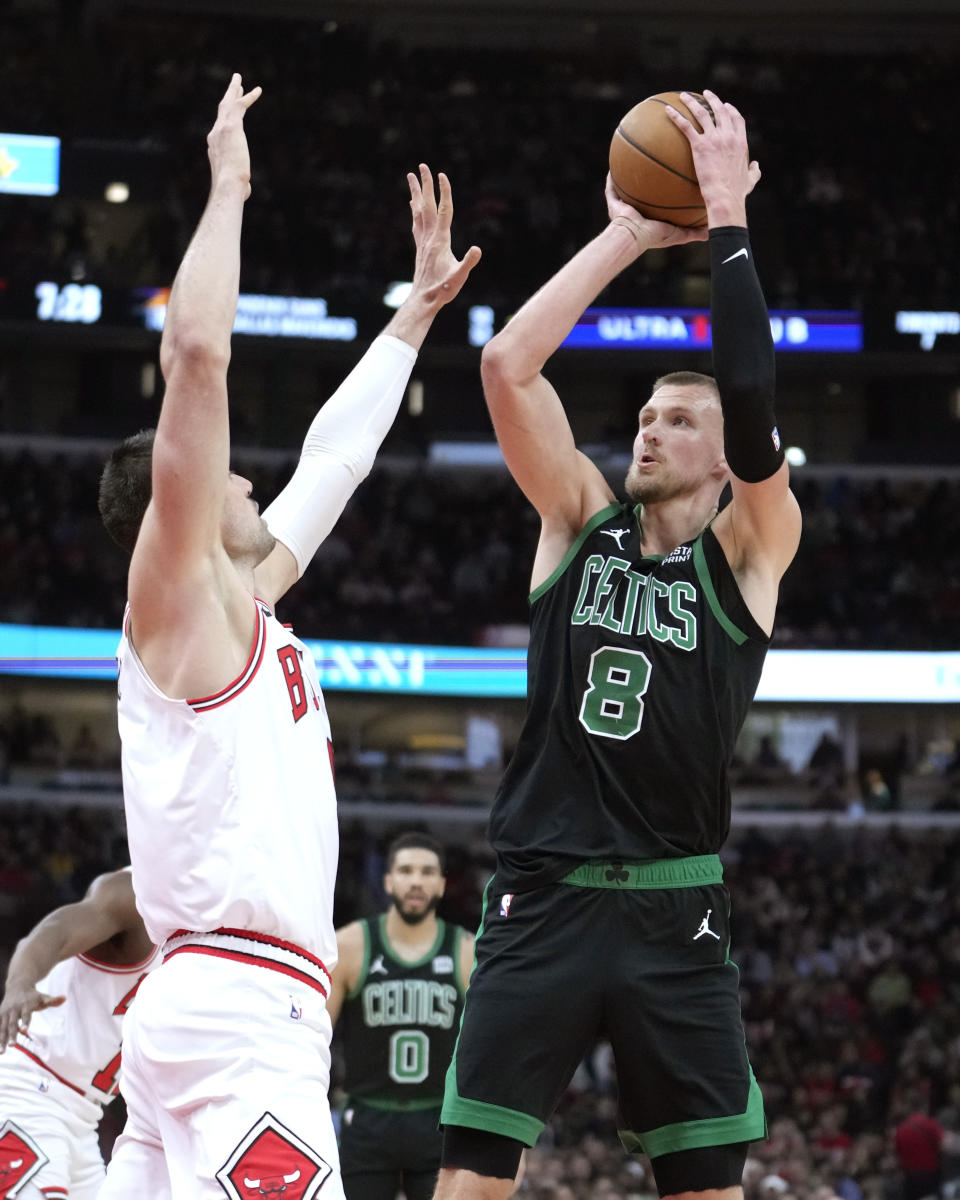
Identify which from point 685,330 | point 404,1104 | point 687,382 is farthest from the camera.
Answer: point 685,330

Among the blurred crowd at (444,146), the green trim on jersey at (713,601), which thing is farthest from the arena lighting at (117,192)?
the green trim on jersey at (713,601)

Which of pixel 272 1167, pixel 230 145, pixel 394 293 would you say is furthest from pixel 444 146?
pixel 272 1167

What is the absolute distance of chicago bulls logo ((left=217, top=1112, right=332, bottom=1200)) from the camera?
10.2 ft

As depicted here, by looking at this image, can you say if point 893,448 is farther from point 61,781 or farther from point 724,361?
point 724,361

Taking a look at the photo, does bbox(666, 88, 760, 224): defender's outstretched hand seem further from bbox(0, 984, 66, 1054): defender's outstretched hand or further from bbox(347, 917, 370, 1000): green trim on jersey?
bbox(347, 917, 370, 1000): green trim on jersey

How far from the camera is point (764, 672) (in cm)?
2130

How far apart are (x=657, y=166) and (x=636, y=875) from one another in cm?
Result: 189

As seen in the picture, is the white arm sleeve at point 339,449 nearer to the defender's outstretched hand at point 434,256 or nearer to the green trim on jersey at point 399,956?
the defender's outstretched hand at point 434,256

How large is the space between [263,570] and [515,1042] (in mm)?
1422

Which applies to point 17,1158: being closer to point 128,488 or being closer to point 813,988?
point 128,488

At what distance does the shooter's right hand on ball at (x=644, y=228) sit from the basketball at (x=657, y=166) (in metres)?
0.02

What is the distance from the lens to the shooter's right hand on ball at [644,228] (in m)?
4.25

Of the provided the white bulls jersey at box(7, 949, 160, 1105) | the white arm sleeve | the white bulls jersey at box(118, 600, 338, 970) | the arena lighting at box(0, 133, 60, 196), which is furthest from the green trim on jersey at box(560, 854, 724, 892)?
the arena lighting at box(0, 133, 60, 196)

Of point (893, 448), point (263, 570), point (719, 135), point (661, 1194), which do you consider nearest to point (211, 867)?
point (263, 570)
